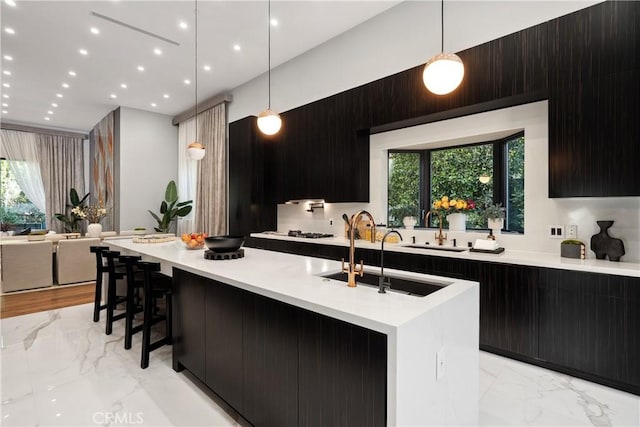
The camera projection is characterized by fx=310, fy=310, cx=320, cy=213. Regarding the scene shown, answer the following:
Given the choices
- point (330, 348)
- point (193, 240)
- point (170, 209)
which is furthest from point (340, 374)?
point (170, 209)

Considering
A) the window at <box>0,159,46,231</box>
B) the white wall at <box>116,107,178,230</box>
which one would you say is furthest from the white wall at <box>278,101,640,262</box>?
the window at <box>0,159,46,231</box>

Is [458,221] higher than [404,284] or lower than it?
higher

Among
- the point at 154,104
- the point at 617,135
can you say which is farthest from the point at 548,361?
the point at 154,104

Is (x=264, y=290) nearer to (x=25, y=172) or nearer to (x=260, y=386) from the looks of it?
(x=260, y=386)

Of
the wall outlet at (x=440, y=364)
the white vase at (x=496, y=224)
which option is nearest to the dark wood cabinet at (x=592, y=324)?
the white vase at (x=496, y=224)

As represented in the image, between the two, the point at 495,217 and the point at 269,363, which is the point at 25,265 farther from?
the point at 495,217

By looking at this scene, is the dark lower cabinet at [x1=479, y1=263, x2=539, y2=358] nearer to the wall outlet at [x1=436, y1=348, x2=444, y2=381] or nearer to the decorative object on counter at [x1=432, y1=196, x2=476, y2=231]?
the decorative object on counter at [x1=432, y1=196, x2=476, y2=231]

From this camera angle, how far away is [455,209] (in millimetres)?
3551

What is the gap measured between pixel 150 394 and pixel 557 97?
12.8ft

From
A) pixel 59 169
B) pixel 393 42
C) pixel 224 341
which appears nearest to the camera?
pixel 224 341

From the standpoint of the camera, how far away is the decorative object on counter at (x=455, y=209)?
3.46 meters

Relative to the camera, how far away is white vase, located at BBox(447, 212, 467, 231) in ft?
11.5

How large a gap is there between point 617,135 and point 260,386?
3018 millimetres

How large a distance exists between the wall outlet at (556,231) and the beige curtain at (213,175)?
546 cm
